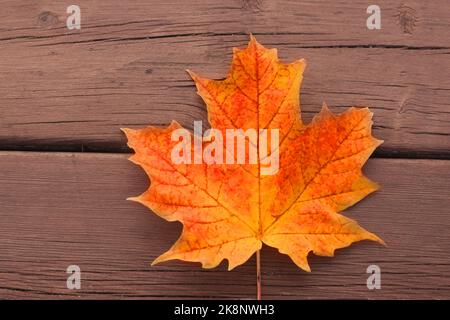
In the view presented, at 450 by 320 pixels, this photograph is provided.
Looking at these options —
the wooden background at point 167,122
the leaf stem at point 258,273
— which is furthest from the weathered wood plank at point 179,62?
the leaf stem at point 258,273

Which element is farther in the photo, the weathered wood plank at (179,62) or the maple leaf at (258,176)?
the weathered wood plank at (179,62)

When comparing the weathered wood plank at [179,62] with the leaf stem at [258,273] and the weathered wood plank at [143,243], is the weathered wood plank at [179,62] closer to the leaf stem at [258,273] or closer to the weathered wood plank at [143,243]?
the weathered wood plank at [143,243]

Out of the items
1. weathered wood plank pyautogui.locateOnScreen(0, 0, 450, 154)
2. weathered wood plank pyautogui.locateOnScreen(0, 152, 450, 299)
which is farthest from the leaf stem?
weathered wood plank pyautogui.locateOnScreen(0, 0, 450, 154)

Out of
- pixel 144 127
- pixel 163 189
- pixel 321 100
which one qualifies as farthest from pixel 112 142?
pixel 321 100

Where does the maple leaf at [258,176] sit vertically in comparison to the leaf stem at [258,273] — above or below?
above

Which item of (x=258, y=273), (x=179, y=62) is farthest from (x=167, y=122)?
(x=258, y=273)

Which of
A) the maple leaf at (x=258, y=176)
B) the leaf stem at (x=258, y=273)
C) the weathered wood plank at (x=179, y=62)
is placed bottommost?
the leaf stem at (x=258, y=273)

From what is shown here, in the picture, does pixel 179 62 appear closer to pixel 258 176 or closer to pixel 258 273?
pixel 258 176
